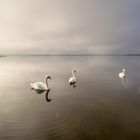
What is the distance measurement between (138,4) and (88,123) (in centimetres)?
191

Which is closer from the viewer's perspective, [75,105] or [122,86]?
[75,105]

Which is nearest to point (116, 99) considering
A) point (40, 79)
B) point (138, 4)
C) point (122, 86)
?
point (122, 86)

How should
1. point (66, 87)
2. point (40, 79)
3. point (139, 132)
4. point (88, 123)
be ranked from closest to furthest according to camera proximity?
point (139, 132)
point (88, 123)
point (66, 87)
point (40, 79)

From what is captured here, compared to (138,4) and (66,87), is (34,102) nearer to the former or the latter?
(66,87)

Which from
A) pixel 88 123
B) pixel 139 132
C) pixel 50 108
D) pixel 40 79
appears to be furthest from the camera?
pixel 40 79

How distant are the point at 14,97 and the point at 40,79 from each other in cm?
181

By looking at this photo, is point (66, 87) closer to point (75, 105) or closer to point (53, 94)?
point (53, 94)

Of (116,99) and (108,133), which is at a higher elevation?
(116,99)

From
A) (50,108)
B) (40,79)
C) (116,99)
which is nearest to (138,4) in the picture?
(116,99)

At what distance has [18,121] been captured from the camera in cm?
281

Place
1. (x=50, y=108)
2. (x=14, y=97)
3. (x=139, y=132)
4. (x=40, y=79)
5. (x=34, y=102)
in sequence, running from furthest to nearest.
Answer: (x=40, y=79), (x=14, y=97), (x=34, y=102), (x=50, y=108), (x=139, y=132)

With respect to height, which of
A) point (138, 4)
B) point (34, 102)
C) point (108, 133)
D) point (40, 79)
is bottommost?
point (108, 133)

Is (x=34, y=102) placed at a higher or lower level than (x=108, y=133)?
higher

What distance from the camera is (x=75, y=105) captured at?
3.47 m
